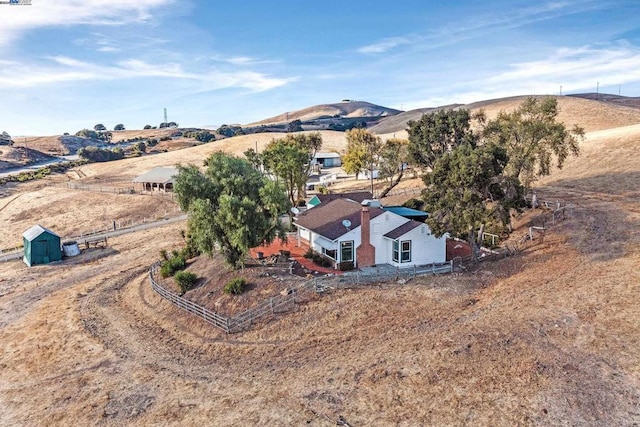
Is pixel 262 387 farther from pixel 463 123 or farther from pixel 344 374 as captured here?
pixel 463 123

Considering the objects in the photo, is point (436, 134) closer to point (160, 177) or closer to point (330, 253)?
point (330, 253)

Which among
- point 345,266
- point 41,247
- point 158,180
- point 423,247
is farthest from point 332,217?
point 158,180

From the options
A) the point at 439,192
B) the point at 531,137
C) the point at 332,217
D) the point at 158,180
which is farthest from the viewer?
the point at 158,180

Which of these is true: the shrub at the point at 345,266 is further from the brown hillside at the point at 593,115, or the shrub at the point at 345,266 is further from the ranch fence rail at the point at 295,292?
the brown hillside at the point at 593,115

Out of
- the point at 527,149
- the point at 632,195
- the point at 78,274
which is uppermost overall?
the point at 527,149

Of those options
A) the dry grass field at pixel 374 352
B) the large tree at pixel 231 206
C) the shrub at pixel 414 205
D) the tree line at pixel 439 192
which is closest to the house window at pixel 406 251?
the tree line at pixel 439 192

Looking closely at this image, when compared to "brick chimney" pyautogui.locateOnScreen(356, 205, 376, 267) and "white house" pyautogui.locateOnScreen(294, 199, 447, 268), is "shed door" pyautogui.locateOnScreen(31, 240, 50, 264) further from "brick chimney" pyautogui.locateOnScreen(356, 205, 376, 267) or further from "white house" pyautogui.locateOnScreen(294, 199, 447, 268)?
"brick chimney" pyautogui.locateOnScreen(356, 205, 376, 267)

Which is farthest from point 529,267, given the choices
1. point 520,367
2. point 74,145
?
point 74,145
